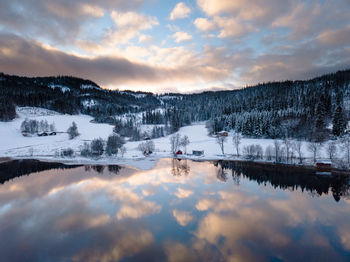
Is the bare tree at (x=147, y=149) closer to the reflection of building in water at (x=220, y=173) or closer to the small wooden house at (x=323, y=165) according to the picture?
the reflection of building in water at (x=220, y=173)

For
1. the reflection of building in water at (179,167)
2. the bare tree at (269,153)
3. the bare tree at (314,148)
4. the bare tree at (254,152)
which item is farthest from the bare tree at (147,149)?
the bare tree at (314,148)

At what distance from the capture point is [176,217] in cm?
2522

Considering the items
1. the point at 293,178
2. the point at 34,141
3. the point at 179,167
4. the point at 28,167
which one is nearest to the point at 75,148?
the point at 28,167

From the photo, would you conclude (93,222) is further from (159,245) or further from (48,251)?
(159,245)

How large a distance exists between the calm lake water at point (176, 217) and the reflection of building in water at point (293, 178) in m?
0.19

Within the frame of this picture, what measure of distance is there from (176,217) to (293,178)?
93.5 ft

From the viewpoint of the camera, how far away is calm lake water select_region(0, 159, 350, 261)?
18672 millimetres

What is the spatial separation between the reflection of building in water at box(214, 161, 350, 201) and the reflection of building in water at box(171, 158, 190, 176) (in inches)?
395

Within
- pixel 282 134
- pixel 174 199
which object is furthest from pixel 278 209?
pixel 282 134

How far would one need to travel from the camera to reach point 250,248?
62.1 feet

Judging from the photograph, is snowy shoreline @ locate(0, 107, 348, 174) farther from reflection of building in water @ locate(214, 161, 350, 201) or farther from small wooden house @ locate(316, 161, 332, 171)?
reflection of building in water @ locate(214, 161, 350, 201)

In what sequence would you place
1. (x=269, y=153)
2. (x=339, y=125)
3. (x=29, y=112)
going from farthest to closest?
(x=29, y=112)
(x=339, y=125)
(x=269, y=153)

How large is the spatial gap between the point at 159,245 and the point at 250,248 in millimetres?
9053

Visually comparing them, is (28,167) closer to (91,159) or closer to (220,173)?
(91,159)
